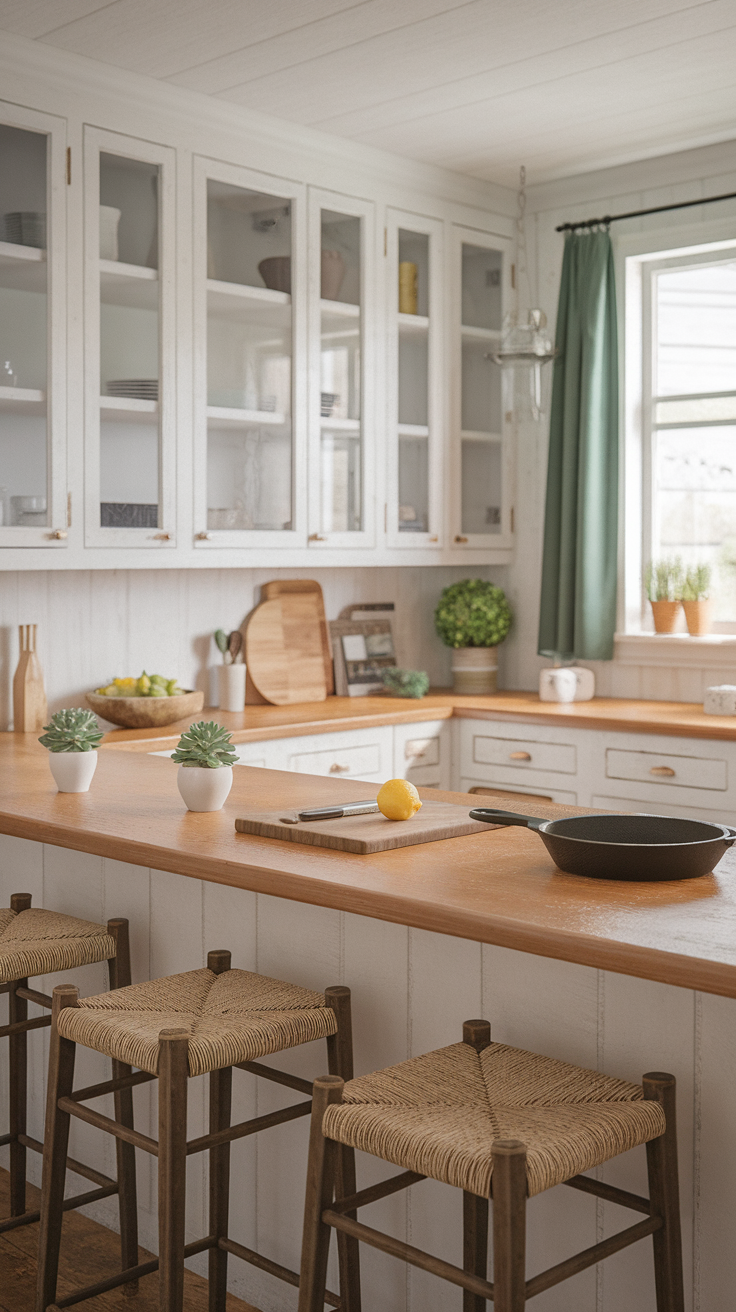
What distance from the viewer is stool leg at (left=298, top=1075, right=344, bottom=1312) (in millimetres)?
1644

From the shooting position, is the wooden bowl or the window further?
the window

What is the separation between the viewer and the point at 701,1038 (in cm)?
174

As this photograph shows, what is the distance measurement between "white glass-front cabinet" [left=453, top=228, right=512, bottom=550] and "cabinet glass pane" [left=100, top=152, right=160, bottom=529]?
4.32 feet

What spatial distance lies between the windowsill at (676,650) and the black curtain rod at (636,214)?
143cm

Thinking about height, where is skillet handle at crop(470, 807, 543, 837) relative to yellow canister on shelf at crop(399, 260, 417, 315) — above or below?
below

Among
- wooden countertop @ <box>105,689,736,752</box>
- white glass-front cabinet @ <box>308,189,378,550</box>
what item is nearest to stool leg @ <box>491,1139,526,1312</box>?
wooden countertop @ <box>105,689,736,752</box>

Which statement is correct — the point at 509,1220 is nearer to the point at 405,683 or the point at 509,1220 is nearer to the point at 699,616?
the point at 405,683

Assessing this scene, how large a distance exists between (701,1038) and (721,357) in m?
3.22

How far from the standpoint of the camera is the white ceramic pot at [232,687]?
4.14 m

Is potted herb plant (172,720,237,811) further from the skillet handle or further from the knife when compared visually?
the skillet handle

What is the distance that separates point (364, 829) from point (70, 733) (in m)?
0.74

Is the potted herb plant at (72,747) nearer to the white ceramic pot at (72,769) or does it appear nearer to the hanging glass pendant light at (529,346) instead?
the white ceramic pot at (72,769)

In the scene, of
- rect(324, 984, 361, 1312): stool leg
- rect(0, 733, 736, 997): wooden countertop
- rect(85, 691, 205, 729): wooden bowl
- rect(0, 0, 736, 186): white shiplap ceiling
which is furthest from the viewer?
rect(85, 691, 205, 729): wooden bowl

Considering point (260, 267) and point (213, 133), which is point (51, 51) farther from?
point (260, 267)
